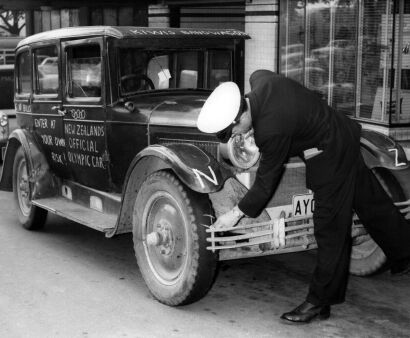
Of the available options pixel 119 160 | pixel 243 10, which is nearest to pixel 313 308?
pixel 119 160

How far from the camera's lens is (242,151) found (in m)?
5.16

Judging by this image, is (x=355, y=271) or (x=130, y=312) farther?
(x=355, y=271)

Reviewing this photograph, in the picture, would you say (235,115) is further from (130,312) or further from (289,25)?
(289,25)

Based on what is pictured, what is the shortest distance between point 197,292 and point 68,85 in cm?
256

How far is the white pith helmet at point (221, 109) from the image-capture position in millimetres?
4566

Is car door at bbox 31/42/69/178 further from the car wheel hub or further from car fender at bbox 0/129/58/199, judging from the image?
the car wheel hub

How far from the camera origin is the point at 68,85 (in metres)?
6.71

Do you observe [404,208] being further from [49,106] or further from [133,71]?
[49,106]

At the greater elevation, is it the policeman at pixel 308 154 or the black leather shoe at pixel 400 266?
the policeman at pixel 308 154

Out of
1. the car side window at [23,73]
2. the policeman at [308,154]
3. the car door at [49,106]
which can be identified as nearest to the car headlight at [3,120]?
the car side window at [23,73]

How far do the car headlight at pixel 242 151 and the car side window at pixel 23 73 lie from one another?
311 cm

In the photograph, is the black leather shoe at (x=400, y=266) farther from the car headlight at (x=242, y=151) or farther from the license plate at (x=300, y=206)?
the car headlight at (x=242, y=151)

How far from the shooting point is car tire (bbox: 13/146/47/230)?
288 inches

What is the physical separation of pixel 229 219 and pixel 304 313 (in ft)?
2.56
